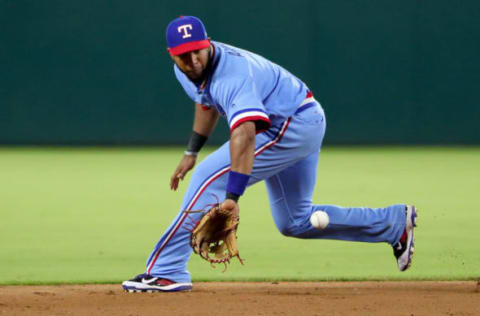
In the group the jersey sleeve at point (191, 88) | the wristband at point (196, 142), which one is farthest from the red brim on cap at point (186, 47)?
the wristband at point (196, 142)

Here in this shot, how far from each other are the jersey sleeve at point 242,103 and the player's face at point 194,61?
0.15 m

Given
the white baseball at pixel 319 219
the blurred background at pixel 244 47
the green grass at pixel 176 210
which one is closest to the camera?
the white baseball at pixel 319 219

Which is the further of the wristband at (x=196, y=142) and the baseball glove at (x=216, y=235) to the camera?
the wristband at (x=196, y=142)

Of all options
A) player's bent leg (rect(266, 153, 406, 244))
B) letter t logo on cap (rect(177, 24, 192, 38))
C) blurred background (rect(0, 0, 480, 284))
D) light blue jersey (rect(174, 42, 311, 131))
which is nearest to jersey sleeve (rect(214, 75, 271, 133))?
light blue jersey (rect(174, 42, 311, 131))

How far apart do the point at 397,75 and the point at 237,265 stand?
9968mm

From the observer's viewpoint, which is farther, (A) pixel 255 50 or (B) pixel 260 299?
(A) pixel 255 50

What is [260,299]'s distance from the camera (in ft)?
14.8

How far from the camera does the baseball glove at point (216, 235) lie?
4.35m

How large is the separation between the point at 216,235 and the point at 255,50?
10.9 metres

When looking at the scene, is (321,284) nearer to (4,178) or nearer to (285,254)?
(285,254)

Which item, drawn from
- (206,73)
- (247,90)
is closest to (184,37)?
(206,73)

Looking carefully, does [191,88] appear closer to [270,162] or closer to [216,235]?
[270,162]

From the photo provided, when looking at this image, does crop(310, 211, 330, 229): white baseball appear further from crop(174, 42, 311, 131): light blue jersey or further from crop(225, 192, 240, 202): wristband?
crop(225, 192, 240, 202): wristband

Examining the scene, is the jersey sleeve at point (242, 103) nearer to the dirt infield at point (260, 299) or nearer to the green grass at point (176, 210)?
the dirt infield at point (260, 299)
